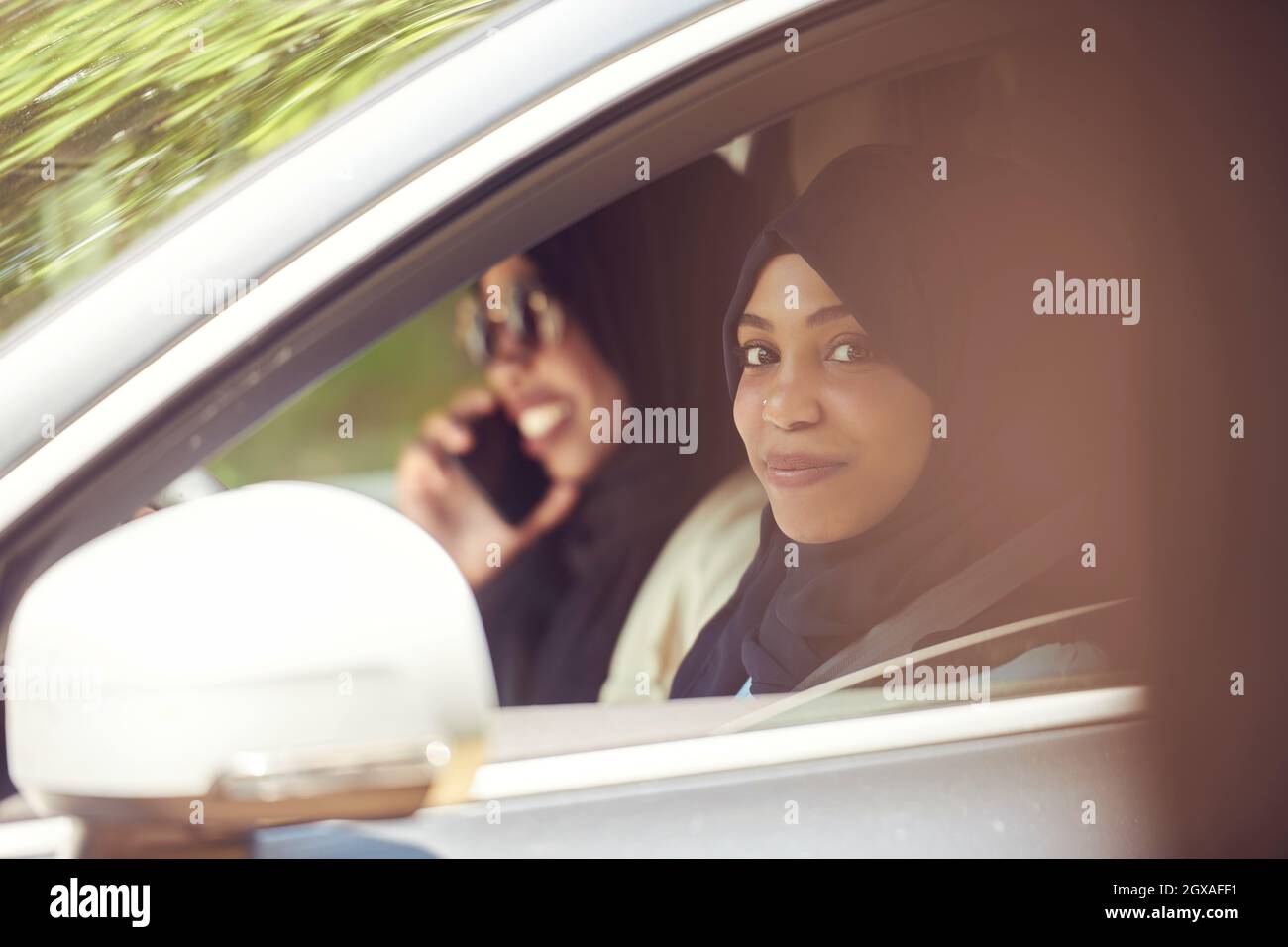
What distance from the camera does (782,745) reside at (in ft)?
4.74

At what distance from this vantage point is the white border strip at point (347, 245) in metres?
1.13

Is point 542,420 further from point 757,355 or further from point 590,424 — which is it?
point 757,355

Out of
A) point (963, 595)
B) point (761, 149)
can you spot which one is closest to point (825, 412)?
point (963, 595)

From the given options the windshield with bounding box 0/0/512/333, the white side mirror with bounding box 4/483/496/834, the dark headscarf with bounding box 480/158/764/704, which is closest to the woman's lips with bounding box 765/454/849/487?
the dark headscarf with bounding box 480/158/764/704

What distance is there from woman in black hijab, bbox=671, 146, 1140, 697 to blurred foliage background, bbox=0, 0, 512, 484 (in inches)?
19.7

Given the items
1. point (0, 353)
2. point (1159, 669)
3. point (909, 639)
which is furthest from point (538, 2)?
point (1159, 669)

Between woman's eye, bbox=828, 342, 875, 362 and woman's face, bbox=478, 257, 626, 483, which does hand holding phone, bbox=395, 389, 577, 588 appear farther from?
woman's eye, bbox=828, 342, 875, 362

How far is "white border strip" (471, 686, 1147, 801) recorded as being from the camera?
1.40 metres

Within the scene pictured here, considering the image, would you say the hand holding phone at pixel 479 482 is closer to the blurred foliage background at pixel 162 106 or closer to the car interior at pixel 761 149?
the car interior at pixel 761 149

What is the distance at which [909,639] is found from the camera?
4.99 feet

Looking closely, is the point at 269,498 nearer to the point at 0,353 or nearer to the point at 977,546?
the point at 0,353

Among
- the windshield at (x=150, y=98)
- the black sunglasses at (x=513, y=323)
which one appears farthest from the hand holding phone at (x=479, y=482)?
the windshield at (x=150, y=98)

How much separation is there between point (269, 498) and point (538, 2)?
0.59 metres

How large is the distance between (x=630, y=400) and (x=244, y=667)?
1151mm
